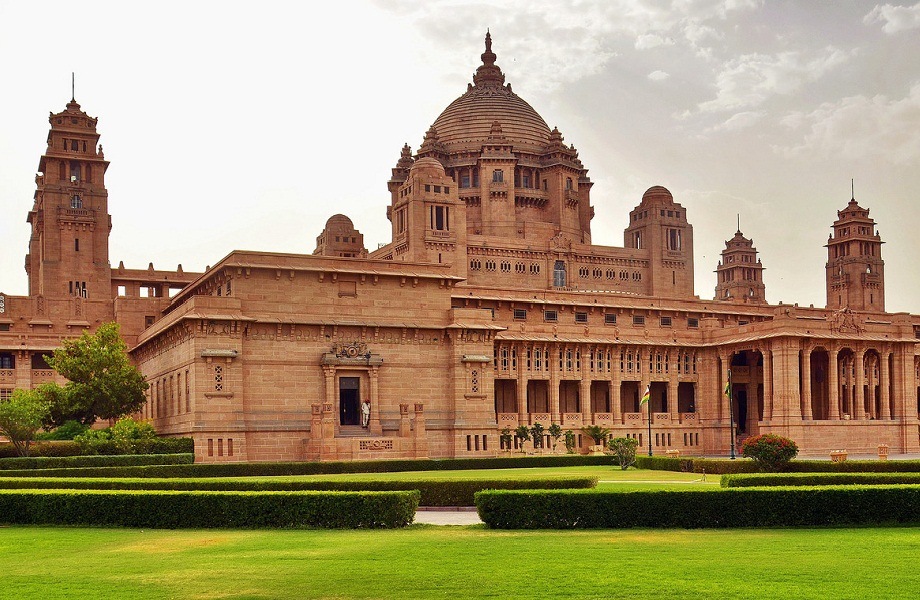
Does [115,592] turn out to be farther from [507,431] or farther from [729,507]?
[507,431]

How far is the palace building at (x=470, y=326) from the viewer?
57.4 meters

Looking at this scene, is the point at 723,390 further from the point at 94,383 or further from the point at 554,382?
the point at 94,383

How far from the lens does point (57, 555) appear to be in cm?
2094

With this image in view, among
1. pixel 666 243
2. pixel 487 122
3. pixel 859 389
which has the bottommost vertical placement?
pixel 859 389

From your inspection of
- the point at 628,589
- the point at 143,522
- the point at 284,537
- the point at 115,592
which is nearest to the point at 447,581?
the point at 628,589

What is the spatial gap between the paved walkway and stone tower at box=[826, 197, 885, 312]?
94.9 metres

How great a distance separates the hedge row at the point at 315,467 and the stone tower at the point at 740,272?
84.1 metres

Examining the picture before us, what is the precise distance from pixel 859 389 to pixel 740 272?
63.3m

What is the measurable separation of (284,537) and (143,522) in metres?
4.57

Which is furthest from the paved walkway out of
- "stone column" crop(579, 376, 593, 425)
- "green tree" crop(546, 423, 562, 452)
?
"stone column" crop(579, 376, 593, 425)

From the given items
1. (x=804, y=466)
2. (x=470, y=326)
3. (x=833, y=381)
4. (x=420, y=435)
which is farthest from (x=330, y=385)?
(x=833, y=381)

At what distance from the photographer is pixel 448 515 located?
29375 mm

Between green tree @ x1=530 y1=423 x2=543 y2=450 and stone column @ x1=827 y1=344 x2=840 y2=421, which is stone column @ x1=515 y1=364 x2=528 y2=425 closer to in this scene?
green tree @ x1=530 y1=423 x2=543 y2=450

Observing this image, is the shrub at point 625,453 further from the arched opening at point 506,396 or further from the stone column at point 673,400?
the stone column at point 673,400
